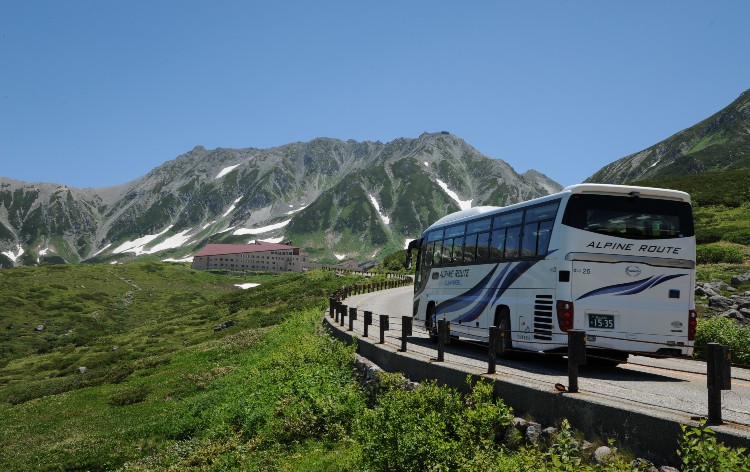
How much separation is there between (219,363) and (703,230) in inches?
1660

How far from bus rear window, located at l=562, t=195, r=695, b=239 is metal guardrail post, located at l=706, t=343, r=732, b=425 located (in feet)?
21.8

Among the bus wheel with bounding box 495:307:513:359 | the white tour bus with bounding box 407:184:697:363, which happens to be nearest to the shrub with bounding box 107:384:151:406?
the bus wheel with bounding box 495:307:513:359

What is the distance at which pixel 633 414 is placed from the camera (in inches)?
291

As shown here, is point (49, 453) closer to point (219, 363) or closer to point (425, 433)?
point (219, 363)

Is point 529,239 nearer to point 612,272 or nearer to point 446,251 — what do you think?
point 612,272

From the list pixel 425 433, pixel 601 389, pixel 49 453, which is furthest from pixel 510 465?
pixel 49 453

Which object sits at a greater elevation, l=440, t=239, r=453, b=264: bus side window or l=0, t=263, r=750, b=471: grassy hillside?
l=440, t=239, r=453, b=264: bus side window

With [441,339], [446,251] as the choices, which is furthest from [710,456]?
[446,251]

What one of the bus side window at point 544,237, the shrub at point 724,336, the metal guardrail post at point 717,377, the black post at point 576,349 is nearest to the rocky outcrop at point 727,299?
the shrub at point 724,336

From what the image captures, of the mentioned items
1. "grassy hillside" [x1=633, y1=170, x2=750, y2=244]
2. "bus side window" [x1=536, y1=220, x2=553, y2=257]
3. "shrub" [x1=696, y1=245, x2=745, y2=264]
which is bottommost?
"shrub" [x1=696, y1=245, x2=745, y2=264]

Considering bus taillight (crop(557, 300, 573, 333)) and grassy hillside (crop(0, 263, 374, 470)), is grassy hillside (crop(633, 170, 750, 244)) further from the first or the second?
bus taillight (crop(557, 300, 573, 333))

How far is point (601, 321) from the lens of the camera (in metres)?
13.2

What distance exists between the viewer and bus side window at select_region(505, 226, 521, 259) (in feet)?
52.3

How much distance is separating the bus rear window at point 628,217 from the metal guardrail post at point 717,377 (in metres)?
6.65
